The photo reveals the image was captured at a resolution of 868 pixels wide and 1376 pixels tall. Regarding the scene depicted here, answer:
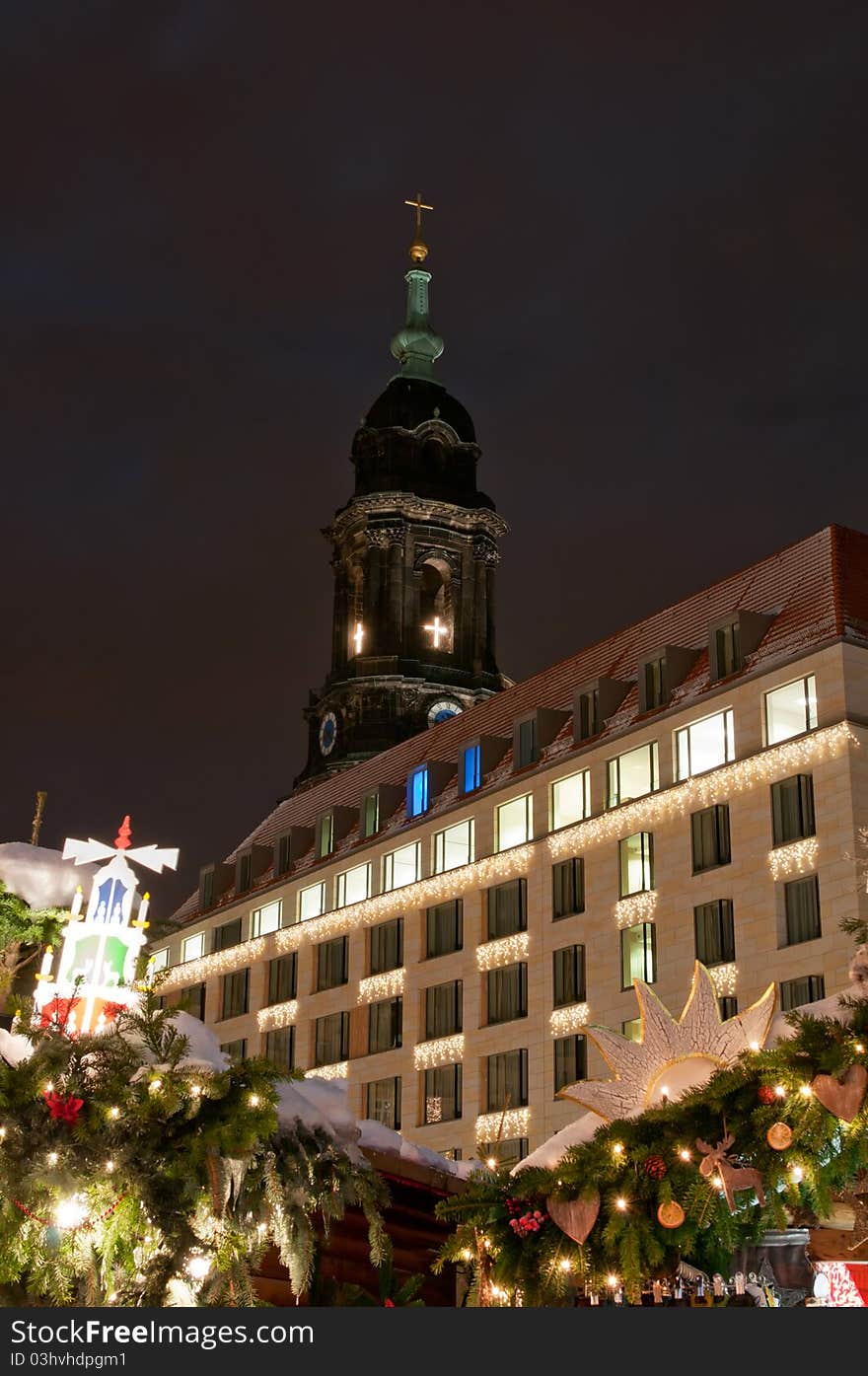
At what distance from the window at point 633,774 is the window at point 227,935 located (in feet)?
83.2

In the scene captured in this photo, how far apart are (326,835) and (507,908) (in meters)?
14.9

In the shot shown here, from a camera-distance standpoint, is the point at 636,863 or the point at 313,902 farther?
the point at 313,902

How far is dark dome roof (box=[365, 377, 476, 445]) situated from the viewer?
349ft

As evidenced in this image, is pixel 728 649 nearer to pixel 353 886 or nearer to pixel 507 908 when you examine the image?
pixel 507 908

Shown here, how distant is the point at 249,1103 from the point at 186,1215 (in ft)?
3.51

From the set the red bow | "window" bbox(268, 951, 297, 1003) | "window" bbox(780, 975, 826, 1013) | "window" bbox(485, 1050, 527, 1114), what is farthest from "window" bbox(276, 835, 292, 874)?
the red bow

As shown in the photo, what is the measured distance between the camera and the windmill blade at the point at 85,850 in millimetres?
24109

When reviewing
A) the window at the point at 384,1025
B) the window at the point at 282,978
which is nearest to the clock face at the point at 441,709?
the window at the point at 282,978

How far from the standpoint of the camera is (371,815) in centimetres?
7000

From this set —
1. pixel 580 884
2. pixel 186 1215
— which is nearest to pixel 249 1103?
pixel 186 1215

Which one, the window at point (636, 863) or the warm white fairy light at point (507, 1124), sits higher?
the window at point (636, 863)

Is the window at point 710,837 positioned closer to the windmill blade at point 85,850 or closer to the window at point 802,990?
the window at point 802,990

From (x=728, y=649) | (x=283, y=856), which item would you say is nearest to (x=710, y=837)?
(x=728, y=649)

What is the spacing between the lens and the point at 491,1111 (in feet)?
186
